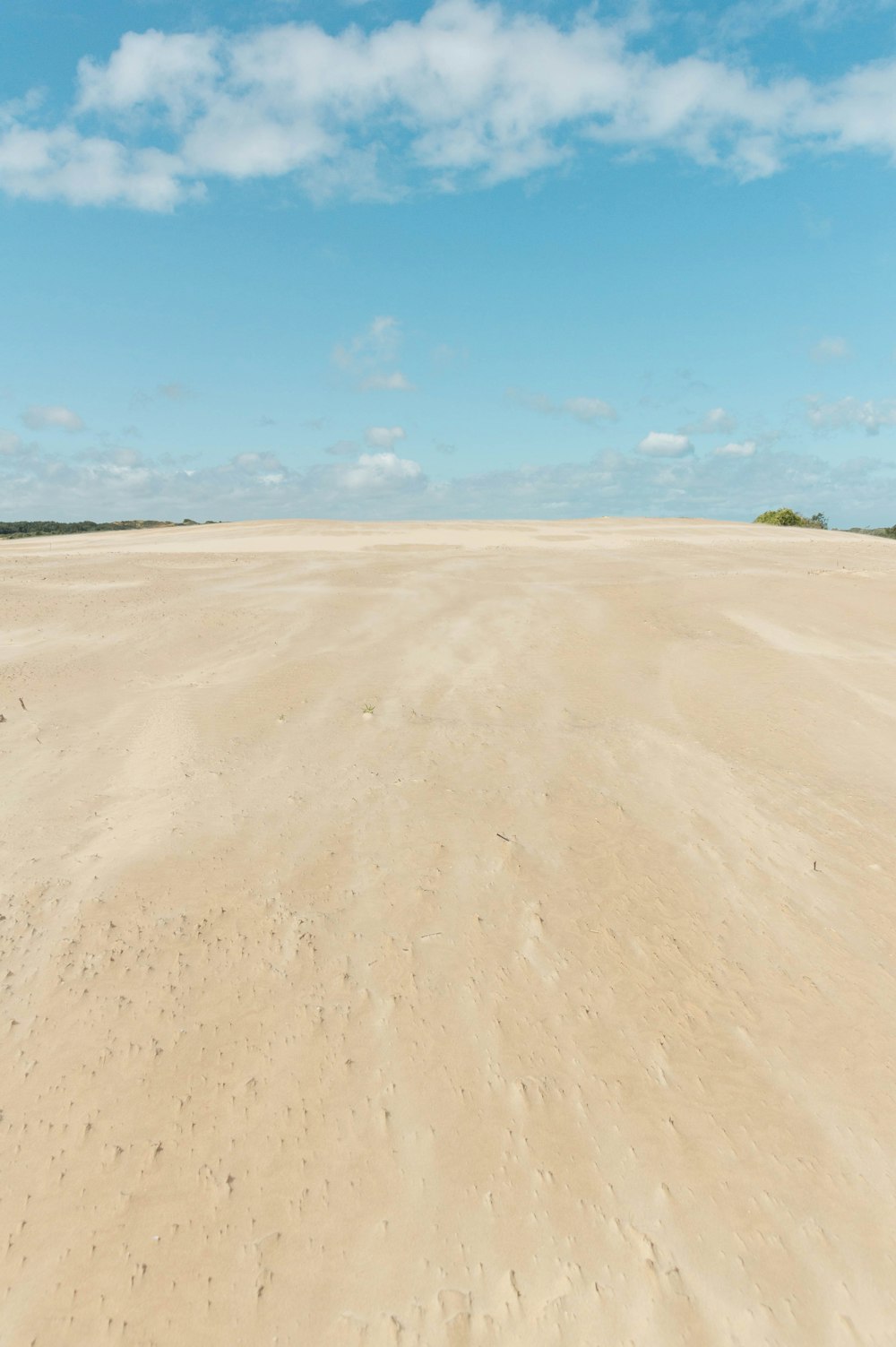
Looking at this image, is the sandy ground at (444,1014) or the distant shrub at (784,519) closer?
the sandy ground at (444,1014)

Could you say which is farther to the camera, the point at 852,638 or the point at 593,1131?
the point at 852,638

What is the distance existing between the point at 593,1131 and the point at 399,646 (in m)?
7.66

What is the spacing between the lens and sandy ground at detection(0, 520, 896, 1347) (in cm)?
320

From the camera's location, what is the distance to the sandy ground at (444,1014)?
10.5ft

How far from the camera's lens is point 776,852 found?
5.94 m

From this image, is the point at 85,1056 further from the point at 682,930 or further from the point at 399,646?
the point at 399,646

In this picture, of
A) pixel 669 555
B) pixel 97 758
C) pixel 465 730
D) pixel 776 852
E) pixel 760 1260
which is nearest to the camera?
pixel 760 1260

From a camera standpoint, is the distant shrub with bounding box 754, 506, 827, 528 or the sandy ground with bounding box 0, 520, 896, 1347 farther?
the distant shrub with bounding box 754, 506, 827, 528

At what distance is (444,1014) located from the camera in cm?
433

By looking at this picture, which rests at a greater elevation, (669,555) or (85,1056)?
(669,555)

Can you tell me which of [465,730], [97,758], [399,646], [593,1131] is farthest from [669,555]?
[593,1131]

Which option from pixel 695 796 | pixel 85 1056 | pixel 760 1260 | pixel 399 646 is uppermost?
pixel 399 646

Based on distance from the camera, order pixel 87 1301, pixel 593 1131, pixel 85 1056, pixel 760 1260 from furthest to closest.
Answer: pixel 85 1056 < pixel 593 1131 < pixel 760 1260 < pixel 87 1301

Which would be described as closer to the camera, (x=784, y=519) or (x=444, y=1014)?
(x=444, y=1014)
